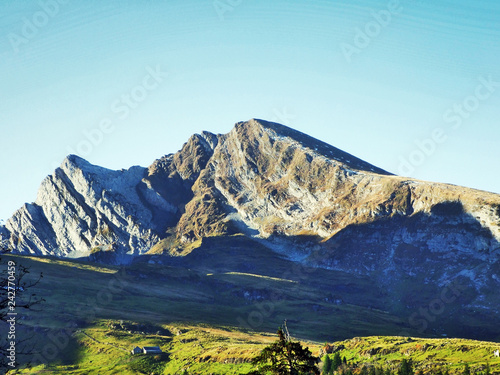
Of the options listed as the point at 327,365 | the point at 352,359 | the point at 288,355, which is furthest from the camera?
the point at 352,359

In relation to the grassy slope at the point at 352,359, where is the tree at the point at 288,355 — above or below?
above

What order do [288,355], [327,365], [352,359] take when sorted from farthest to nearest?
[352,359], [327,365], [288,355]

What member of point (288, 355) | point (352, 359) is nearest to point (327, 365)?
point (352, 359)

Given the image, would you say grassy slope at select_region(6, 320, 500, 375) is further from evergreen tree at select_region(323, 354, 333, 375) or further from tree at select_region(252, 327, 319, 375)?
tree at select_region(252, 327, 319, 375)

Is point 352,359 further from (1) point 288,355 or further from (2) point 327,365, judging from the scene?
(1) point 288,355

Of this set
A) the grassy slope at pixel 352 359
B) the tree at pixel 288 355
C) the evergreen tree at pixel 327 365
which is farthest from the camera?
the grassy slope at pixel 352 359

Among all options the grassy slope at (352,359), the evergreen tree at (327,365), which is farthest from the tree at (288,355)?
the grassy slope at (352,359)

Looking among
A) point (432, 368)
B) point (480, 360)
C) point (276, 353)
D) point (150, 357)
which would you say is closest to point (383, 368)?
point (432, 368)

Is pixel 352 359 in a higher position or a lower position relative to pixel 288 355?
lower

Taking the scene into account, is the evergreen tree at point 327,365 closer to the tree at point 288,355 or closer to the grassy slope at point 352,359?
the grassy slope at point 352,359

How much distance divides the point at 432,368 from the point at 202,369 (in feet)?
247

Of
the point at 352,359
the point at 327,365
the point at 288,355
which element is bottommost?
the point at 327,365

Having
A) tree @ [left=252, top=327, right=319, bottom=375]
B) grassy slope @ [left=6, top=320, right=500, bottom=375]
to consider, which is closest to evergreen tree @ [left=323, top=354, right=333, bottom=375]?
grassy slope @ [left=6, top=320, right=500, bottom=375]

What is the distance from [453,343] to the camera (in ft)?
599
